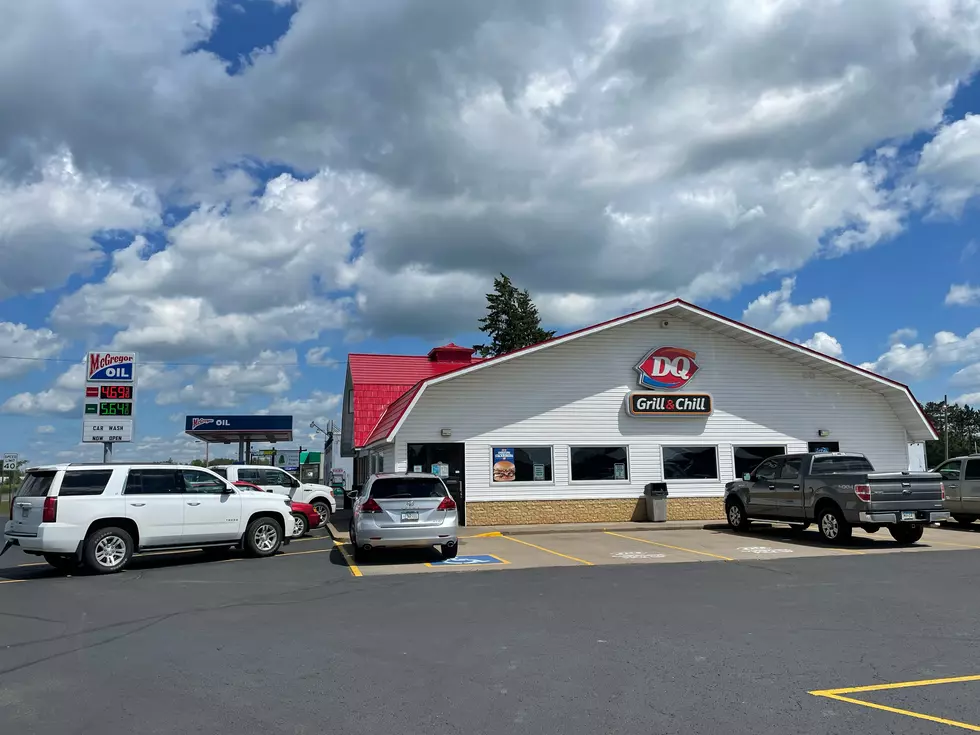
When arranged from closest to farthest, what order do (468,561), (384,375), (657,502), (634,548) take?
(468,561) → (634,548) → (657,502) → (384,375)

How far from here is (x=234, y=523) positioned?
1452cm

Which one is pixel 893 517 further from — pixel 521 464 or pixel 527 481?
pixel 521 464

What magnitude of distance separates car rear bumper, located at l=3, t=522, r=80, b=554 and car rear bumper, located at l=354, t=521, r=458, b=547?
179 inches

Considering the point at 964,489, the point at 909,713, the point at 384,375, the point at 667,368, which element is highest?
the point at 384,375

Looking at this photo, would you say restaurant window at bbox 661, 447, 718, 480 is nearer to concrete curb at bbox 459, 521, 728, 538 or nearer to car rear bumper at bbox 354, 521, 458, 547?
concrete curb at bbox 459, 521, 728, 538

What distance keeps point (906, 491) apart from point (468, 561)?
8810 mm

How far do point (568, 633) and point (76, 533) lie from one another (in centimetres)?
878

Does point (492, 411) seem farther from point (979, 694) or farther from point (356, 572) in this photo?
point (979, 694)

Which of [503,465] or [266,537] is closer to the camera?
[266,537]

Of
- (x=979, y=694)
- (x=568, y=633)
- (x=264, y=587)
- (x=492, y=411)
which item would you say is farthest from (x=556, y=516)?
(x=979, y=694)

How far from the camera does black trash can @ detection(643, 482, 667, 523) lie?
21688 millimetres

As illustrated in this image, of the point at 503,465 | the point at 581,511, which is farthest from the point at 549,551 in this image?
the point at 581,511

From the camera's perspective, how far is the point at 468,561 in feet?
46.5

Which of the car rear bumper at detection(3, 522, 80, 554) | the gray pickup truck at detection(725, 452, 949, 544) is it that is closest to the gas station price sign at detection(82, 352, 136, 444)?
the car rear bumper at detection(3, 522, 80, 554)
